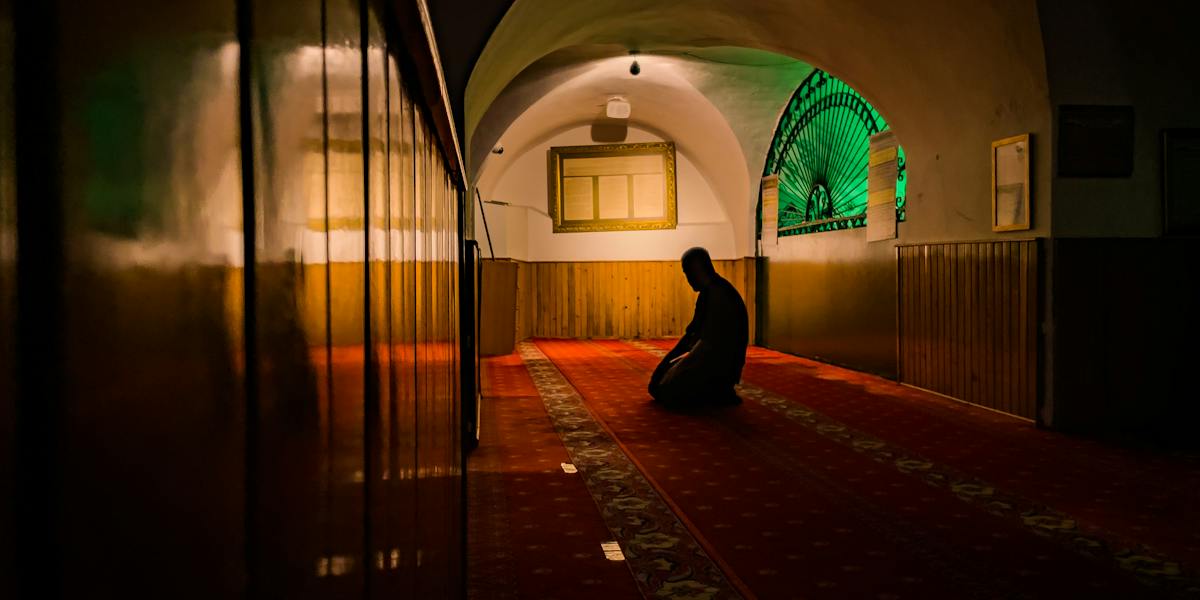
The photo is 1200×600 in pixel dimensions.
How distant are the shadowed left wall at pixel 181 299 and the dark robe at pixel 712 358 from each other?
529 centimetres

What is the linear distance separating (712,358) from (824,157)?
4333 mm

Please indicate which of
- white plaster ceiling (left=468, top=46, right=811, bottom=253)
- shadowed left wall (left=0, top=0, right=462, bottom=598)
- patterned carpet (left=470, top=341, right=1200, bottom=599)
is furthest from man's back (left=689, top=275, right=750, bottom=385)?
shadowed left wall (left=0, top=0, right=462, bottom=598)

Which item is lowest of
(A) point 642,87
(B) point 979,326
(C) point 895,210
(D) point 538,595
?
(D) point 538,595

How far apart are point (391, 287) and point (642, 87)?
10650mm

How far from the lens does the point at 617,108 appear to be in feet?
37.1

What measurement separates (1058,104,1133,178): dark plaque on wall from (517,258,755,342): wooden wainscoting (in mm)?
8358

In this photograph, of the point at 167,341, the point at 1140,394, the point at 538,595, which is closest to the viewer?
the point at 167,341

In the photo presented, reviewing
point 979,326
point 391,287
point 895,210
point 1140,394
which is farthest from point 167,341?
point 895,210

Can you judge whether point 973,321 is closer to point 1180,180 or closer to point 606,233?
point 1180,180

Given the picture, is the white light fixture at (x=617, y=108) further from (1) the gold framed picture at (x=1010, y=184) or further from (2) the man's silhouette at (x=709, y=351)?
(1) the gold framed picture at (x=1010, y=184)

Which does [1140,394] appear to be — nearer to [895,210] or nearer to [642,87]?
[895,210]

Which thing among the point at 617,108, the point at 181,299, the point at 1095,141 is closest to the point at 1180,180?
the point at 1095,141

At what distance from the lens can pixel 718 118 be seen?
11.1 metres

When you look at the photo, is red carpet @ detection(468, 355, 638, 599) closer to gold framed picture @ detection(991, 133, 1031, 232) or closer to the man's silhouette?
the man's silhouette
